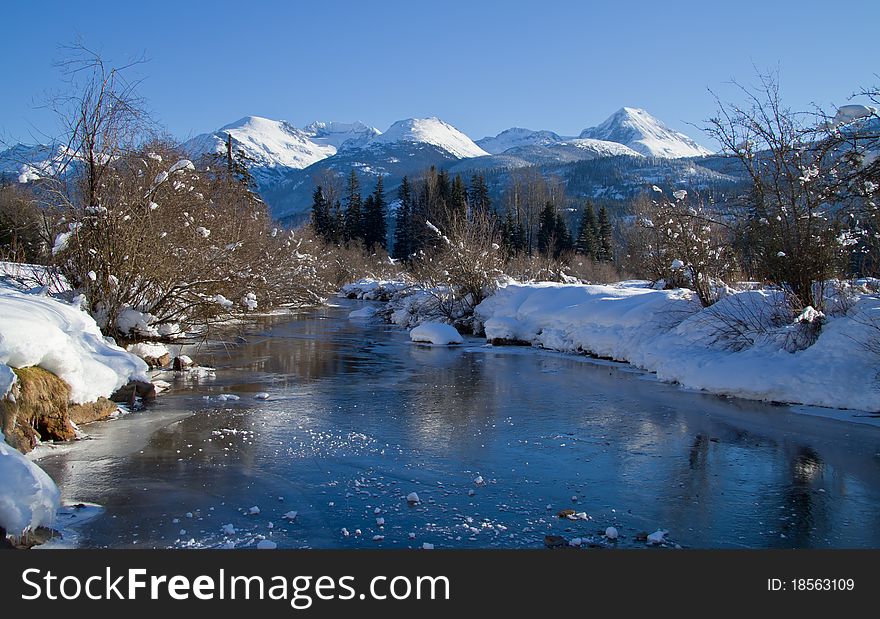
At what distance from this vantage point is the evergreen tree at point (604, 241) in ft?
216

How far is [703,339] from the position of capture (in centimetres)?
1722

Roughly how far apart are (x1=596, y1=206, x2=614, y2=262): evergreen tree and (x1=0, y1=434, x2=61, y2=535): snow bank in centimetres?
6167

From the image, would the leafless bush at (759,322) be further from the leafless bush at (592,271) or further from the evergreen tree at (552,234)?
the evergreen tree at (552,234)

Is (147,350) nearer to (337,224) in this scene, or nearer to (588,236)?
(588,236)

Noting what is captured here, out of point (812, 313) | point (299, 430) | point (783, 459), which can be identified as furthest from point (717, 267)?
point (299, 430)

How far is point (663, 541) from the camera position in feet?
20.4

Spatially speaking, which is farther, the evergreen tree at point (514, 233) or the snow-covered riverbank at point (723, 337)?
the evergreen tree at point (514, 233)

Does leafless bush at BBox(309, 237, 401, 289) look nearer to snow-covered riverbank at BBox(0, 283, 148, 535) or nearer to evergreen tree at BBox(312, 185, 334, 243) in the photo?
evergreen tree at BBox(312, 185, 334, 243)

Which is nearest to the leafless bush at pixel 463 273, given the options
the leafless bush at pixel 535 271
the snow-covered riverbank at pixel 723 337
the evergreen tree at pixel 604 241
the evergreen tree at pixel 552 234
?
the snow-covered riverbank at pixel 723 337

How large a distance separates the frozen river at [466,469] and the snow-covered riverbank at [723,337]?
2.59 ft

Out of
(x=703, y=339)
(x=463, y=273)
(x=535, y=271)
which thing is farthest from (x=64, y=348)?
(x=535, y=271)

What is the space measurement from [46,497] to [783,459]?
892 cm

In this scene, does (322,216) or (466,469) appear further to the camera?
(322,216)

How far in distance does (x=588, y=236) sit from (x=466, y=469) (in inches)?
2318
